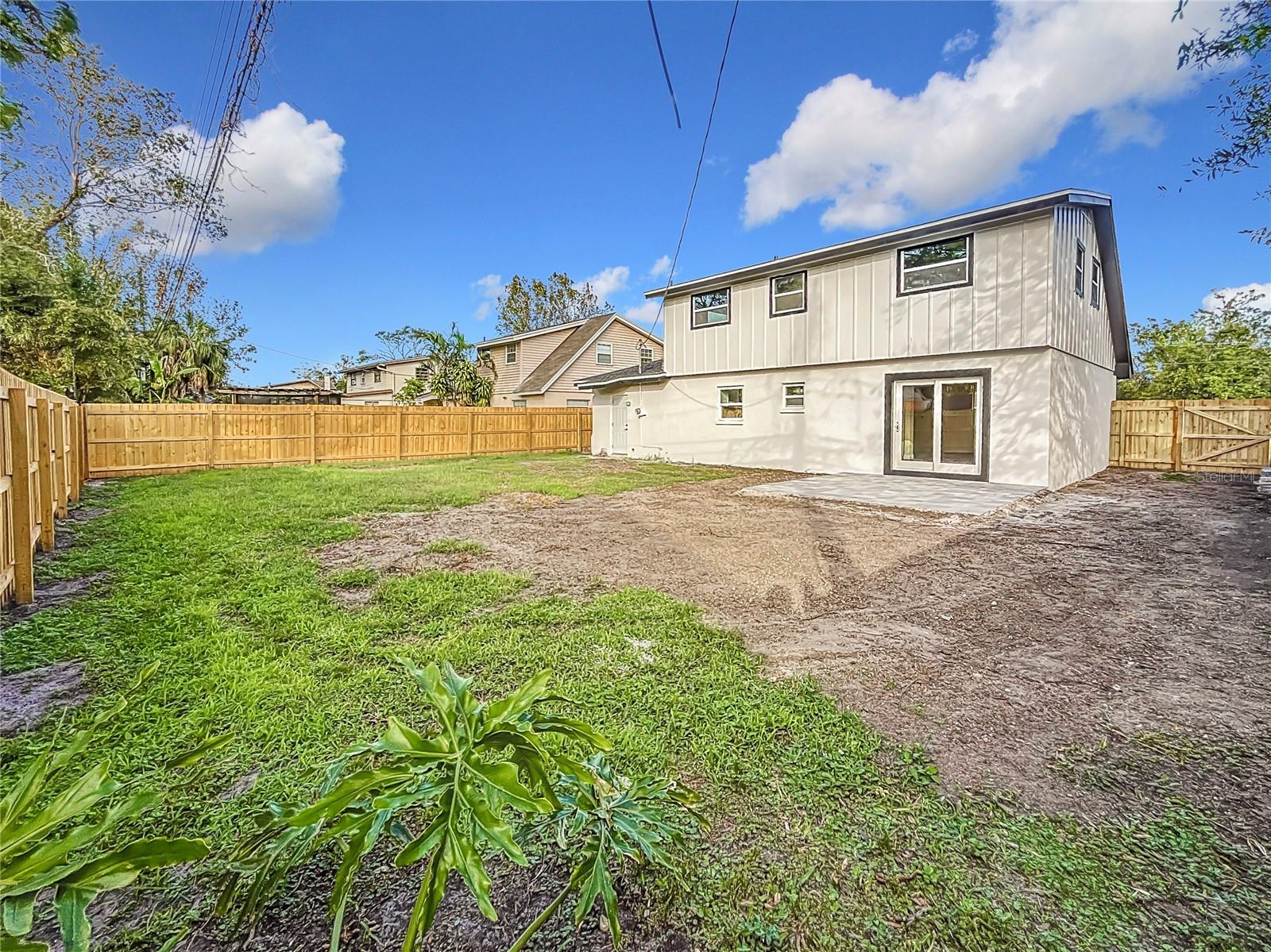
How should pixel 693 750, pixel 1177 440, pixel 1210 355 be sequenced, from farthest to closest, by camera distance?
pixel 1210 355 → pixel 1177 440 → pixel 693 750

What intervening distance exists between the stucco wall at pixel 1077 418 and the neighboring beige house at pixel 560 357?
1674cm

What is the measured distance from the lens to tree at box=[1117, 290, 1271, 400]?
16.6 metres

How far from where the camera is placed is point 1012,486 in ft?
31.8

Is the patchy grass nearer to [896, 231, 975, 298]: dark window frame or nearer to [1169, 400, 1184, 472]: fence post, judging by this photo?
[896, 231, 975, 298]: dark window frame

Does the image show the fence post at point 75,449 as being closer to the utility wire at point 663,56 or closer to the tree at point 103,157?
the tree at point 103,157

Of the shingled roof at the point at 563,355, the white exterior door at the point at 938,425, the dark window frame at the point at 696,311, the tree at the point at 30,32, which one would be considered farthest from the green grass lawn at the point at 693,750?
the shingled roof at the point at 563,355

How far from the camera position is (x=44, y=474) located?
5.11m

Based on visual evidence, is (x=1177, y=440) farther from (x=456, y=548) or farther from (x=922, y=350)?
(x=456, y=548)

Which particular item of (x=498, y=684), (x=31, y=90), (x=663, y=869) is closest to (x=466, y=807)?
(x=663, y=869)

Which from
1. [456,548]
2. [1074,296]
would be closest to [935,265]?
[1074,296]

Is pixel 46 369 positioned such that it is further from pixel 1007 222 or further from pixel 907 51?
pixel 1007 222

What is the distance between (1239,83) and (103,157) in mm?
18536

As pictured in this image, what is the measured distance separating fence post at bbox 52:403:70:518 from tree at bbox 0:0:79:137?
451 cm

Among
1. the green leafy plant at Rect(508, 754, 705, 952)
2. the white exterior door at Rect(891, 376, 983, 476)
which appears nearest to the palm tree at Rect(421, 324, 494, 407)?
the white exterior door at Rect(891, 376, 983, 476)
